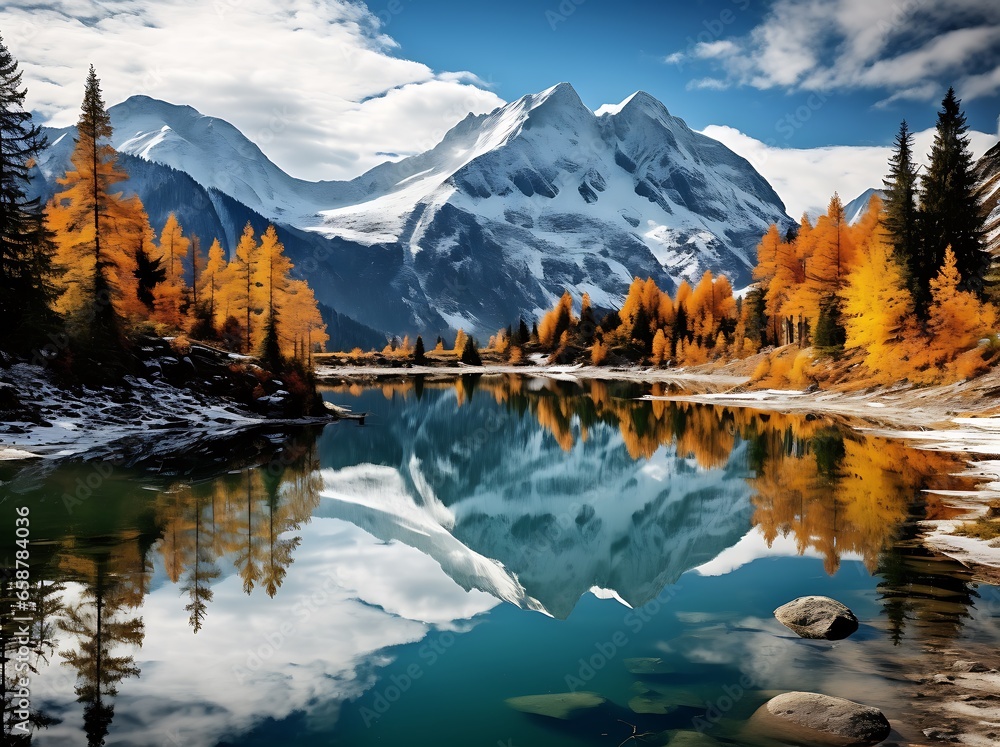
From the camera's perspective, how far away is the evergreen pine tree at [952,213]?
2296 inches

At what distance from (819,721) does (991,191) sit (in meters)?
119

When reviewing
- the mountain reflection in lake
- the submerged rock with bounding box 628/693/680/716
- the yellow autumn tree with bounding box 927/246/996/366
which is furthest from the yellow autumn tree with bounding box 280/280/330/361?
the submerged rock with bounding box 628/693/680/716

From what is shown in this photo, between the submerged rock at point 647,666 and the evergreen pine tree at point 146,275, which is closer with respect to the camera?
the submerged rock at point 647,666

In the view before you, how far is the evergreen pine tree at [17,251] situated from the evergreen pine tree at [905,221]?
6039 centimetres

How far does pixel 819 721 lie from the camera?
386 inches

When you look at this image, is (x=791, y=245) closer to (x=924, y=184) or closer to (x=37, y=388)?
(x=924, y=184)

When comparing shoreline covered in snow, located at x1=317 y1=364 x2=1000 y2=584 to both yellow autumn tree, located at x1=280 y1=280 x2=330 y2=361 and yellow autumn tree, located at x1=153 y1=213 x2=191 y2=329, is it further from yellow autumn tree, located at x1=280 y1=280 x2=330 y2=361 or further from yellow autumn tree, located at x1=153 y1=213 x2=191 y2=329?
yellow autumn tree, located at x1=153 y1=213 x2=191 y2=329

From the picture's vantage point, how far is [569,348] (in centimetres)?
16975

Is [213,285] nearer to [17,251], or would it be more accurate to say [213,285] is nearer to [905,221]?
[17,251]

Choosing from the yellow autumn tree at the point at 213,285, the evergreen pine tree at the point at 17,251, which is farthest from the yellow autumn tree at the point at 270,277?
the evergreen pine tree at the point at 17,251

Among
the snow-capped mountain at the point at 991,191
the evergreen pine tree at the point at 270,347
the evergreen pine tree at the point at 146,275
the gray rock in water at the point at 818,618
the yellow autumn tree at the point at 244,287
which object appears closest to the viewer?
the gray rock in water at the point at 818,618

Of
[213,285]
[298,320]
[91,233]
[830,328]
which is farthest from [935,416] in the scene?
[213,285]

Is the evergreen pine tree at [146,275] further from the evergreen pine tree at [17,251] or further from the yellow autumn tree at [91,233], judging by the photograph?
the evergreen pine tree at [17,251]

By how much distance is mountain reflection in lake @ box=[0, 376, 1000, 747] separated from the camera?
10.7 m
